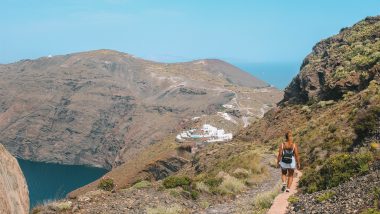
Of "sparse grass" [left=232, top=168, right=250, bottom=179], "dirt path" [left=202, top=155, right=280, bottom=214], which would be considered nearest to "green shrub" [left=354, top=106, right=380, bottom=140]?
"dirt path" [left=202, top=155, right=280, bottom=214]

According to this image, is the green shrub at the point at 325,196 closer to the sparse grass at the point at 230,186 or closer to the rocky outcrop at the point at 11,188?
the sparse grass at the point at 230,186

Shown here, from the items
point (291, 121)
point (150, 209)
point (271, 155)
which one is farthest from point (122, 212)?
point (291, 121)

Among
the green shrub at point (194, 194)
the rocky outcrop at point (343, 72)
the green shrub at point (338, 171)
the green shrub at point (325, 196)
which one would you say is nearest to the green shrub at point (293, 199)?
Result: the green shrub at point (325, 196)

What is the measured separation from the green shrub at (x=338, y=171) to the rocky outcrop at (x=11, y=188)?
1086cm

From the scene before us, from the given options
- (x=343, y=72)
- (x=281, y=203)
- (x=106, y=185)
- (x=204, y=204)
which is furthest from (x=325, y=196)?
(x=343, y=72)

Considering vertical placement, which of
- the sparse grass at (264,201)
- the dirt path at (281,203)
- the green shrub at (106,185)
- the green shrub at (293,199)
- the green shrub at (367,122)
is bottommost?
the green shrub at (106,185)

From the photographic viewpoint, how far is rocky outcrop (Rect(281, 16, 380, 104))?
5003 cm

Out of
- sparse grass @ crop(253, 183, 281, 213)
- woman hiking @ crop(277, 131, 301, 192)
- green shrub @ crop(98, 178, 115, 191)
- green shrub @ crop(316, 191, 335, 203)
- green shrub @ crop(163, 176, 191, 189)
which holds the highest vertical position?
woman hiking @ crop(277, 131, 301, 192)

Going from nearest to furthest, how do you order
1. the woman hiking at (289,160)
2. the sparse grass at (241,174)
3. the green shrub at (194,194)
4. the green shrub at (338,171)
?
the green shrub at (338,171) → the woman hiking at (289,160) → the green shrub at (194,194) → the sparse grass at (241,174)

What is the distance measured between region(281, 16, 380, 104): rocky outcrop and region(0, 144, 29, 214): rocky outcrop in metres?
35.7

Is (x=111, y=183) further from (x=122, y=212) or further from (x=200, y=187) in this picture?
(x=122, y=212)

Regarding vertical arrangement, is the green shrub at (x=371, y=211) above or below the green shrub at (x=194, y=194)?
above

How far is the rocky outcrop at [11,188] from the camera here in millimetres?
14289

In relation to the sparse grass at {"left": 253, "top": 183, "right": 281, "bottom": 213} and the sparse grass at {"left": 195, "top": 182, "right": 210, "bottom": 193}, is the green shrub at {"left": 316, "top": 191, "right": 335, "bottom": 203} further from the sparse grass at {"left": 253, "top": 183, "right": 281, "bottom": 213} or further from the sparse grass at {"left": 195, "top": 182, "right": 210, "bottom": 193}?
the sparse grass at {"left": 195, "top": 182, "right": 210, "bottom": 193}
